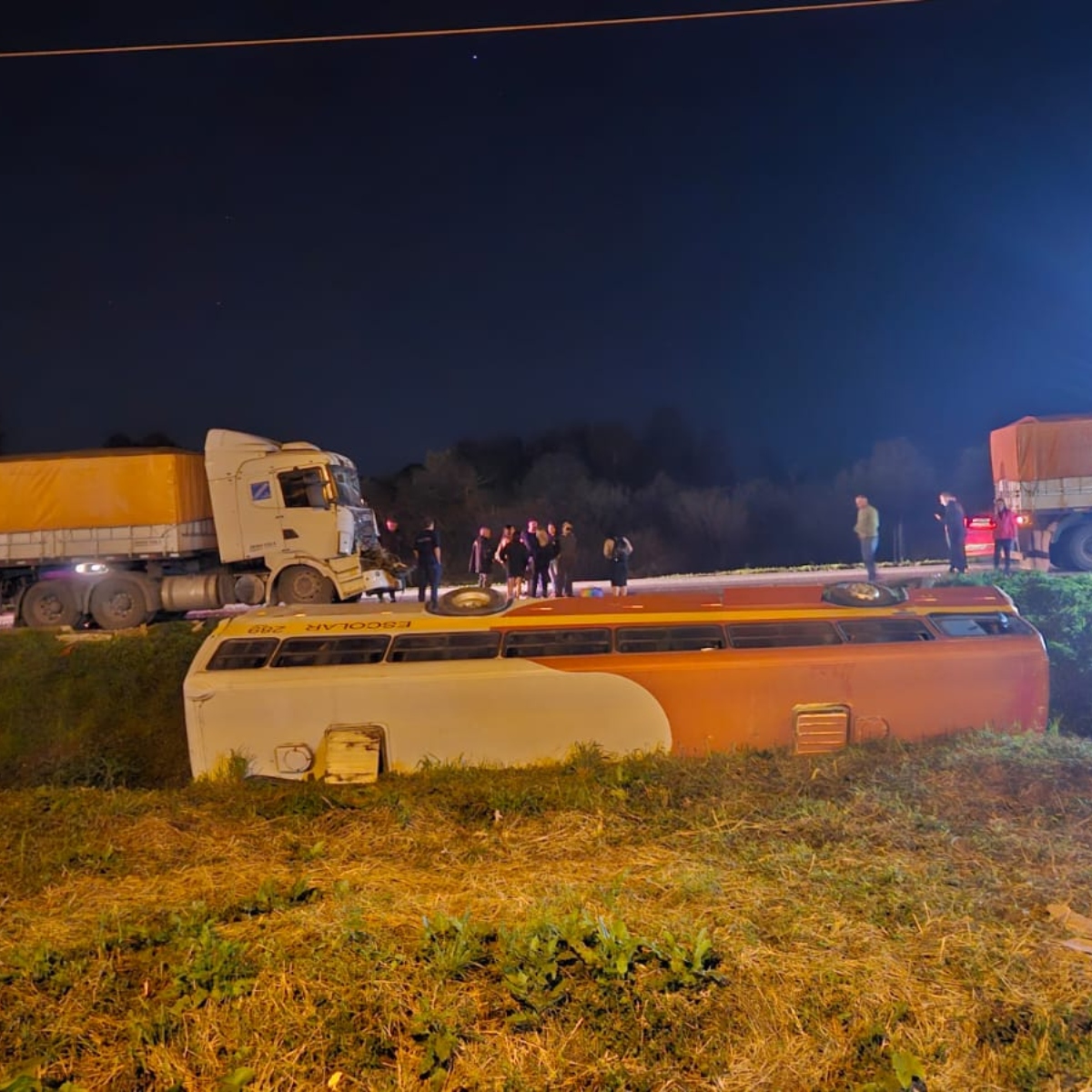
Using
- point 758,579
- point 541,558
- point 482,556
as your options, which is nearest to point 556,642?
point 541,558

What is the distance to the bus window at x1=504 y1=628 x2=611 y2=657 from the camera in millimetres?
9062

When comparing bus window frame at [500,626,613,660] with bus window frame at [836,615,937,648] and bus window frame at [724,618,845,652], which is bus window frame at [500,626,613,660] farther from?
bus window frame at [836,615,937,648]

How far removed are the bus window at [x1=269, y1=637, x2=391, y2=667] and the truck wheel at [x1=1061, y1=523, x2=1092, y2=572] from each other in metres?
15.4

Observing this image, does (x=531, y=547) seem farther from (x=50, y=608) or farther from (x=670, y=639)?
(x=50, y=608)

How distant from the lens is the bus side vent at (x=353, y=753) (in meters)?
8.55

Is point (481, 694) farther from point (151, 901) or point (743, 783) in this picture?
point (151, 901)

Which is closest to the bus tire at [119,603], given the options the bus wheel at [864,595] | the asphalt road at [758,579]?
the asphalt road at [758,579]

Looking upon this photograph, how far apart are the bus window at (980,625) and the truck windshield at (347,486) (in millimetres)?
11108

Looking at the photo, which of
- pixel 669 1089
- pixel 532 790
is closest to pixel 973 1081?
pixel 669 1089

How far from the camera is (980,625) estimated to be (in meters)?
9.23

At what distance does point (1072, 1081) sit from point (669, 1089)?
5.68 ft

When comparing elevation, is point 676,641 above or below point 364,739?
above

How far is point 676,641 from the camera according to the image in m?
9.14

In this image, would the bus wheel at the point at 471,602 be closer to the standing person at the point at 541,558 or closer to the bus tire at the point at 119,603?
the standing person at the point at 541,558
